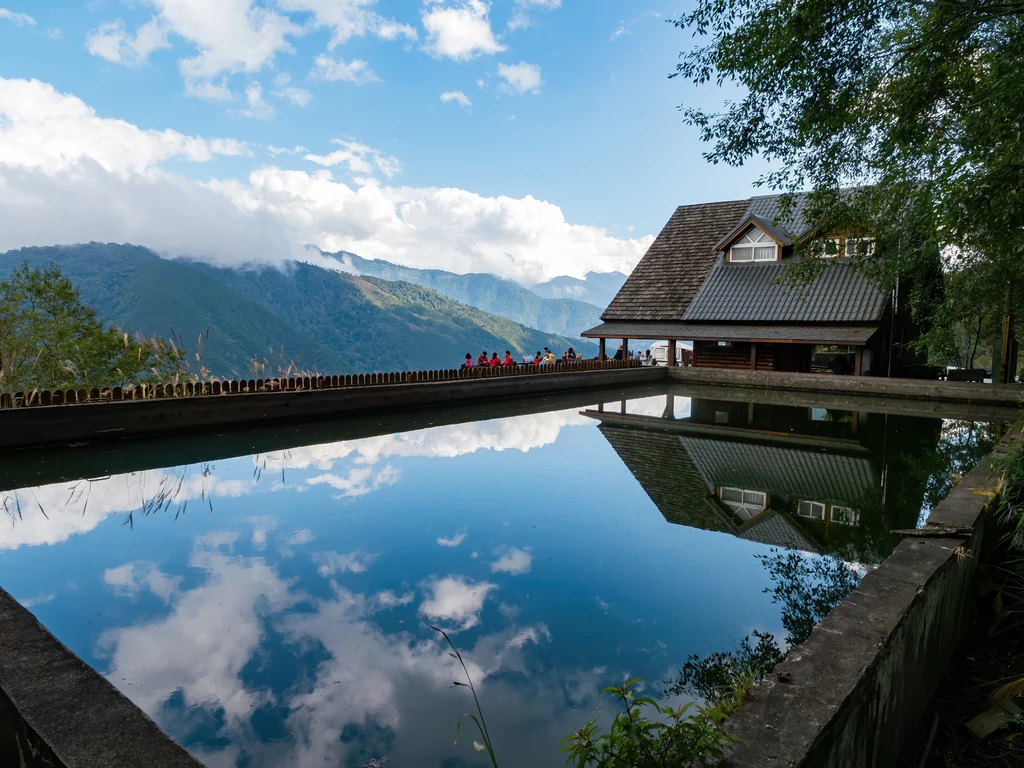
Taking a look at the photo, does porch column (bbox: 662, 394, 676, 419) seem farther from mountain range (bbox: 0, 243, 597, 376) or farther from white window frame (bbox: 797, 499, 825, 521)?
mountain range (bbox: 0, 243, 597, 376)

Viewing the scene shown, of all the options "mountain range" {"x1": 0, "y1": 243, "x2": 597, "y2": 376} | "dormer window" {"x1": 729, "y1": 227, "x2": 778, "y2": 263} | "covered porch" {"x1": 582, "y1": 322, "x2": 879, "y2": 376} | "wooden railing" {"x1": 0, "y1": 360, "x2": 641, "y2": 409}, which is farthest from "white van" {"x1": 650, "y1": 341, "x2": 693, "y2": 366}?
"mountain range" {"x1": 0, "y1": 243, "x2": 597, "y2": 376}

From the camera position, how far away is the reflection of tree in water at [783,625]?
12.2 ft

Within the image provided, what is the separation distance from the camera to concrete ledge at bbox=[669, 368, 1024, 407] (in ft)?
57.8

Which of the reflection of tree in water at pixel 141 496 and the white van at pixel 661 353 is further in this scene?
the white van at pixel 661 353

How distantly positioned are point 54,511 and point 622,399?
15.1 m

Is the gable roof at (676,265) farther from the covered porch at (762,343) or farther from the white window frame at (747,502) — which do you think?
the white window frame at (747,502)

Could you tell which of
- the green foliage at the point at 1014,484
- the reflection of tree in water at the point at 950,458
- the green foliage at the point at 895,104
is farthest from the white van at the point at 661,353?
the green foliage at the point at 1014,484

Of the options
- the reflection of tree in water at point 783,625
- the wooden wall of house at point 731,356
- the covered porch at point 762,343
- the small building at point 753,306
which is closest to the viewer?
the reflection of tree in water at point 783,625

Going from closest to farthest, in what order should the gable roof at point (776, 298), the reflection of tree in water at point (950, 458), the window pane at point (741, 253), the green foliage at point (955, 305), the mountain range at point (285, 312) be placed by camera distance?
the reflection of tree in water at point (950, 458)
the green foliage at point (955, 305)
the gable roof at point (776, 298)
the window pane at point (741, 253)
the mountain range at point (285, 312)

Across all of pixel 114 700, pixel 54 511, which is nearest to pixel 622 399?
pixel 54 511

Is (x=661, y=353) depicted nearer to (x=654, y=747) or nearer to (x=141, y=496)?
(x=141, y=496)

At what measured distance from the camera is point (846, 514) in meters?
7.62

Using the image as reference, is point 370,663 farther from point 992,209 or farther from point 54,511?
point 992,209

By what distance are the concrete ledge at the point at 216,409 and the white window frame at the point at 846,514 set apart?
10.3 m
